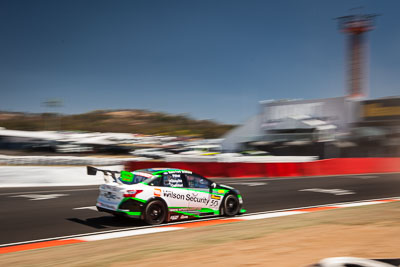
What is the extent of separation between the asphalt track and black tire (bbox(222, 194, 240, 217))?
108cm

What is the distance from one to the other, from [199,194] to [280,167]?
1606cm

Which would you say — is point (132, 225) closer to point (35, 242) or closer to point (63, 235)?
point (63, 235)

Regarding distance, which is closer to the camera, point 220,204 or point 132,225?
point 132,225

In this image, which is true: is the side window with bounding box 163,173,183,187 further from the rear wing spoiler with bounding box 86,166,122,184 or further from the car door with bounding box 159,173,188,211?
the rear wing spoiler with bounding box 86,166,122,184

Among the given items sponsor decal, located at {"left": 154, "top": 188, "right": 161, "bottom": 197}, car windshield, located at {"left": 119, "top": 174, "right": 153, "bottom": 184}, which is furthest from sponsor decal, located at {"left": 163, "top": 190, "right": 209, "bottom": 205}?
car windshield, located at {"left": 119, "top": 174, "right": 153, "bottom": 184}

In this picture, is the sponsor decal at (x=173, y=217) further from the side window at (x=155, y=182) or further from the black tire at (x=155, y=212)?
the side window at (x=155, y=182)

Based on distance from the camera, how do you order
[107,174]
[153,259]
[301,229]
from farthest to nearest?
[107,174], [301,229], [153,259]

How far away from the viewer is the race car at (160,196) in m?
9.39

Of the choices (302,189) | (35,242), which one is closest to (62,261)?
(35,242)

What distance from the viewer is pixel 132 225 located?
978 cm

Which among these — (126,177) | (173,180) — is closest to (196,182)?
A: (173,180)

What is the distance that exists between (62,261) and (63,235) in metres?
3.10

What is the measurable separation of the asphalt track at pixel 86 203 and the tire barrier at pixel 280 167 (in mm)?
5064

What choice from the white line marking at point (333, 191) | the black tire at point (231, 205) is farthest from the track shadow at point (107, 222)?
the white line marking at point (333, 191)
